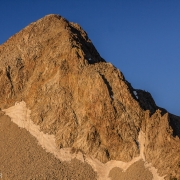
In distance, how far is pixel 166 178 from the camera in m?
57.1

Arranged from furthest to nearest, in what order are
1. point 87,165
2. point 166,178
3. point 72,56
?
point 72,56 → point 87,165 → point 166,178

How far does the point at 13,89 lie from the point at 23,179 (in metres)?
20.0

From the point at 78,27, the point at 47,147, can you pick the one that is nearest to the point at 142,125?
the point at 47,147

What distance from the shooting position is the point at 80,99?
221 feet

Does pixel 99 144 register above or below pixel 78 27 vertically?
below

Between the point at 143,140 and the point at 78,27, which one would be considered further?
the point at 78,27

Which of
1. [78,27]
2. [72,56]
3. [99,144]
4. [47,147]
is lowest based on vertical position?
[47,147]

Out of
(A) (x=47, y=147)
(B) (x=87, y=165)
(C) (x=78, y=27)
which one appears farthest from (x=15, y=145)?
(C) (x=78, y=27)

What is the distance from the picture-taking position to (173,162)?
59000 millimetres

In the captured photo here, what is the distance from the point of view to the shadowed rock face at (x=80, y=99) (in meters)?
62.9

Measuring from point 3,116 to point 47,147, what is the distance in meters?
10.6

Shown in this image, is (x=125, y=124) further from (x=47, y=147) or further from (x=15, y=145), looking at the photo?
(x=15, y=145)

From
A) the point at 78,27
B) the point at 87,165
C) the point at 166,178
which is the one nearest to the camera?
the point at 166,178

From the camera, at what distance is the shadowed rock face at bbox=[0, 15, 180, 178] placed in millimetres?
62875
